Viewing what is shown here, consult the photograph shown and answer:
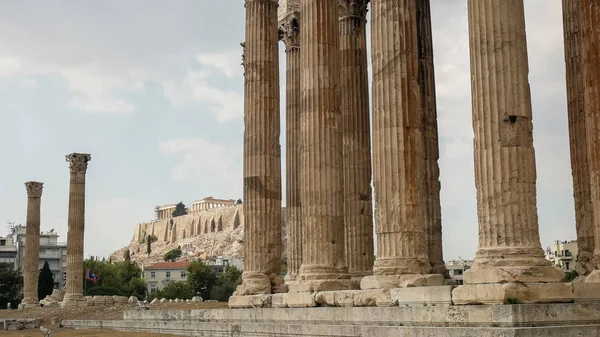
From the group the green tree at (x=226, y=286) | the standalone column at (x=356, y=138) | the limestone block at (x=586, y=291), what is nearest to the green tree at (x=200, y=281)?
the green tree at (x=226, y=286)

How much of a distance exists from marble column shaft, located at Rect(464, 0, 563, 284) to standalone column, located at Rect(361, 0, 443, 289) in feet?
14.4

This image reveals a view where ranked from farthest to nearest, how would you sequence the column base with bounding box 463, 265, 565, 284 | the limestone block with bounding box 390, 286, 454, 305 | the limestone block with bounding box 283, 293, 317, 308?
the limestone block with bounding box 283, 293, 317, 308
the limestone block with bounding box 390, 286, 454, 305
the column base with bounding box 463, 265, 565, 284

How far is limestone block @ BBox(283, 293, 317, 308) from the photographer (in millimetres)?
27672

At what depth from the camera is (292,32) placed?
39094 mm

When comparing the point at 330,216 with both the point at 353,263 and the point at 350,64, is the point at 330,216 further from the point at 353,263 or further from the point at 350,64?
the point at 350,64

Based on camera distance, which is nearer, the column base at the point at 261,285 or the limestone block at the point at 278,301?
the limestone block at the point at 278,301

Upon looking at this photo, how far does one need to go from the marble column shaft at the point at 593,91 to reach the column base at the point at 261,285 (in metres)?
14.1

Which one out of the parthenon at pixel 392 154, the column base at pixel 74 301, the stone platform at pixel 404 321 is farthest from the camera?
the column base at pixel 74 301

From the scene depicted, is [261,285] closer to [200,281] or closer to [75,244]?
[75,244]

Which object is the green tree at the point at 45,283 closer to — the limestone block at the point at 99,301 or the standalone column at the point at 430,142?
the limestone block at the point at 99,301

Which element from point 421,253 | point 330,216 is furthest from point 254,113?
point 421,253

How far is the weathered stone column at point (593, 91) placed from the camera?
21.5m

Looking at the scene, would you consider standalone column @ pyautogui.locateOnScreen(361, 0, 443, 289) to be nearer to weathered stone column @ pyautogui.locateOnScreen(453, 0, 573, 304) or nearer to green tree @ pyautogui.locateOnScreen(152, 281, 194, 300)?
weathered stone column @ pyautogui.locateOnScreen(453, 0, 573, 304)

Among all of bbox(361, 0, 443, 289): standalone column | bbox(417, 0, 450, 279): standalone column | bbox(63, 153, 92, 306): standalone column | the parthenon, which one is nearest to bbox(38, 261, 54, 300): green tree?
bbox(63, 153, 92, 306): standalone column
